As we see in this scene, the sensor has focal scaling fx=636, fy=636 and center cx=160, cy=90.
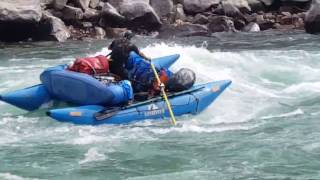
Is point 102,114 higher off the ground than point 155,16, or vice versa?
point 102,114

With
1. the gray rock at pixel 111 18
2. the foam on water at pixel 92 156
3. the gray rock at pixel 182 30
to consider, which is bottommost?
the gray rock at pixel 182 30

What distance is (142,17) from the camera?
19984 mm

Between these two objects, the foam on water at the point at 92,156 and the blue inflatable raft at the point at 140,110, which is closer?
the foam on water at the point at 92,156

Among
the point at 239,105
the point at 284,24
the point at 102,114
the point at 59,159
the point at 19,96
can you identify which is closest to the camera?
the point at 59,159

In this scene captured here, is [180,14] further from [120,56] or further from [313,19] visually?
[120,56]

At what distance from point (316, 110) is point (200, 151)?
9.29ft

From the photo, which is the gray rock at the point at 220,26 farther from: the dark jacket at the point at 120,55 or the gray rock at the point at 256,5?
the dark jacket at the point at 120,55

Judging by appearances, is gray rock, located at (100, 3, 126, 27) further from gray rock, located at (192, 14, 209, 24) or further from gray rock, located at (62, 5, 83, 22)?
gray rock, located at (192, 14, 209, 24)

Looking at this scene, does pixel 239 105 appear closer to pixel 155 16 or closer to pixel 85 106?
pixel 85 106

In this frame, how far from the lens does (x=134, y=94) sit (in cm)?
963

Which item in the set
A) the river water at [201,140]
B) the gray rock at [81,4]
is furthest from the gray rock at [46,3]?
the river water at [201,140]

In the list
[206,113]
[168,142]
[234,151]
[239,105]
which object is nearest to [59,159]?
[168,142]

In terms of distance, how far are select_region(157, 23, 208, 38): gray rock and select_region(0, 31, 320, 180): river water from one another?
6198 mm

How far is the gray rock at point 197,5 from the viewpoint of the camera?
2202cm
